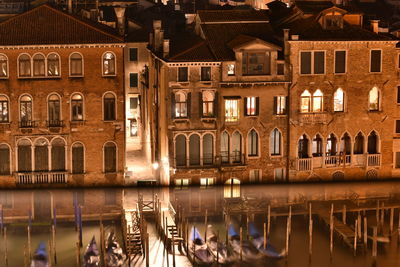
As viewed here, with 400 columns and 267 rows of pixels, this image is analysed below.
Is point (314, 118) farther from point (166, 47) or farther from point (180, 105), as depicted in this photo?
point (166, 47)

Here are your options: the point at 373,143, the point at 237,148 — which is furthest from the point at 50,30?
the point at 373,143

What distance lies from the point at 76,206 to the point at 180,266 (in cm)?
579

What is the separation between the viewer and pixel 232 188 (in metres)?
35.3

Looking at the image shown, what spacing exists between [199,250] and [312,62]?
9.84 m

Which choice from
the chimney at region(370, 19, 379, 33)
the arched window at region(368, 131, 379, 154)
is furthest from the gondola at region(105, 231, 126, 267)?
the chimney at region(370, 19, 379, 33)

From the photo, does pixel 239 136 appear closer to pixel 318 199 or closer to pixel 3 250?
pixel 318 199

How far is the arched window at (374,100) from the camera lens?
120 ft

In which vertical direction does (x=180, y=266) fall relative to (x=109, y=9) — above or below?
below

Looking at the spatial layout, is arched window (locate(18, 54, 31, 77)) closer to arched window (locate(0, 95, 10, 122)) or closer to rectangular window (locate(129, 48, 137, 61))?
arched window (locate(0, 95, 10, 122))

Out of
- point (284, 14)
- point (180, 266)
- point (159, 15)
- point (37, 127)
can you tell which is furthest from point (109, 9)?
point (180, 266)

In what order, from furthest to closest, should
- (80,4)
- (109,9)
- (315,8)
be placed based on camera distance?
1. (109,9)
2. (80,4)
3. (315,8)

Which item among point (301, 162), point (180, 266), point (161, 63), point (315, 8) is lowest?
point (180, 266)

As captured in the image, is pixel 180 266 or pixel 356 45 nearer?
pixel 180 266

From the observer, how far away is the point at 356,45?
36.0m
